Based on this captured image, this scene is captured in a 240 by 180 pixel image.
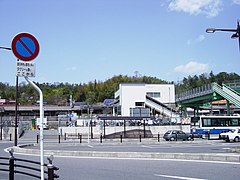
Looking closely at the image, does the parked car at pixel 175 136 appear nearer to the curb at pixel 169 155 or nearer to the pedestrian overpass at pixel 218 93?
the pedestrian overpass at pixel 218 93

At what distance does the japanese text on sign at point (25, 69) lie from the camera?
5.16m

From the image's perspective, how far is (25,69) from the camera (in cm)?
521

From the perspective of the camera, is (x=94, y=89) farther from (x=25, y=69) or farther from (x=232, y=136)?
(x=25, y=69)

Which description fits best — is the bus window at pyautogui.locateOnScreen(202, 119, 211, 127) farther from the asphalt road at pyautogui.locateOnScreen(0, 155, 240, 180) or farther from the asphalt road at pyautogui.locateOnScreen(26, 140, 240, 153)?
the asphalt road at pyautogui.locateOnScreen(0, 155, 240, 180)

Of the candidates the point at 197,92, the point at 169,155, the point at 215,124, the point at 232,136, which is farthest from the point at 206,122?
the point at 169,155

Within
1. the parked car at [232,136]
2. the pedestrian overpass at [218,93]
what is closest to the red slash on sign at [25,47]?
the parked car at [232,136]

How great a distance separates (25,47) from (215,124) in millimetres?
36871

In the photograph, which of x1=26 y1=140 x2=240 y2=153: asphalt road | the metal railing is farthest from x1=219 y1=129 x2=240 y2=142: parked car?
the metal railing

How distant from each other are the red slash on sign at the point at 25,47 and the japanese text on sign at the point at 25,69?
108 mm

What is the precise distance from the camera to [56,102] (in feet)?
415

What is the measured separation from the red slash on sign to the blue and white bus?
1393 inches

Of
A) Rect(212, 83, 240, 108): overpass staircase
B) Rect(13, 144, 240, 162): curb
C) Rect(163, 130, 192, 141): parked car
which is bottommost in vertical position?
Rect(163, 130, 192, 141): parked car

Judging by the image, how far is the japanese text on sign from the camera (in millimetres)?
5156

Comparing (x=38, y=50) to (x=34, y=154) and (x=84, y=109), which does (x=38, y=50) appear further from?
(x=84, y=109)
